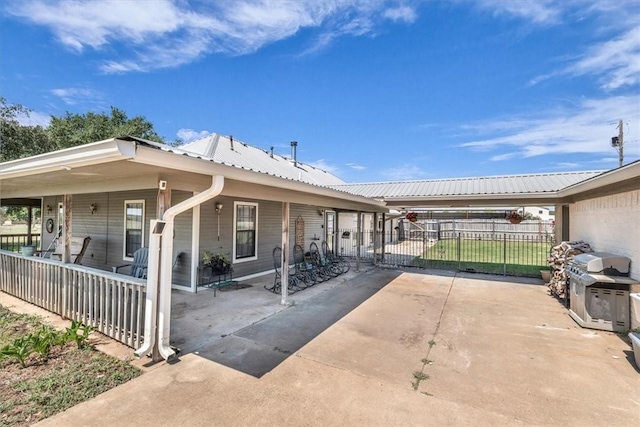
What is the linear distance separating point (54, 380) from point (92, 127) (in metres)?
18.5

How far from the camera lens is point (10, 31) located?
7.13 meters

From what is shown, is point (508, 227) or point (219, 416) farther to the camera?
point (508, 227)

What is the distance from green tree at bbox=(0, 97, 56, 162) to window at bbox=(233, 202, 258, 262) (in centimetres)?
1251

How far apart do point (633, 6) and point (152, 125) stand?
22795 millimetres

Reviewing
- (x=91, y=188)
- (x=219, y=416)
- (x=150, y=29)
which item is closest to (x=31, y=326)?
(x=91, y=188)

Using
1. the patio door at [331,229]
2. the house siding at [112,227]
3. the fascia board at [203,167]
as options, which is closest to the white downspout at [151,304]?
the fascia board at [203,167]

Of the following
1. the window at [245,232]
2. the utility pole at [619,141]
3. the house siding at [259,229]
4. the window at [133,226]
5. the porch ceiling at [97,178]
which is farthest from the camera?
the utility pole at [619,141]

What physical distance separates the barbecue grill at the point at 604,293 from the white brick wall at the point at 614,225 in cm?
20

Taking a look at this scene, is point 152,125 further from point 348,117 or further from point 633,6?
point 633,6

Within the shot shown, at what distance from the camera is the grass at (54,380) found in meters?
2.41

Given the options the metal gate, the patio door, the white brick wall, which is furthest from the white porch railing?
the patio door

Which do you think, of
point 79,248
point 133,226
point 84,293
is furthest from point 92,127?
point 84,293

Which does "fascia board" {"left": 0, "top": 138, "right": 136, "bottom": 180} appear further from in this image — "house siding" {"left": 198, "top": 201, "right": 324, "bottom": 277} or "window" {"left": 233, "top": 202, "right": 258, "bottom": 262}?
"window" {"left": 233, "top": 202, "right": 258, "bottom": 262}

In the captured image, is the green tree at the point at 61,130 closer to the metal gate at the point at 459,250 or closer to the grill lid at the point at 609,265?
the metal gate at the point at 459,250
